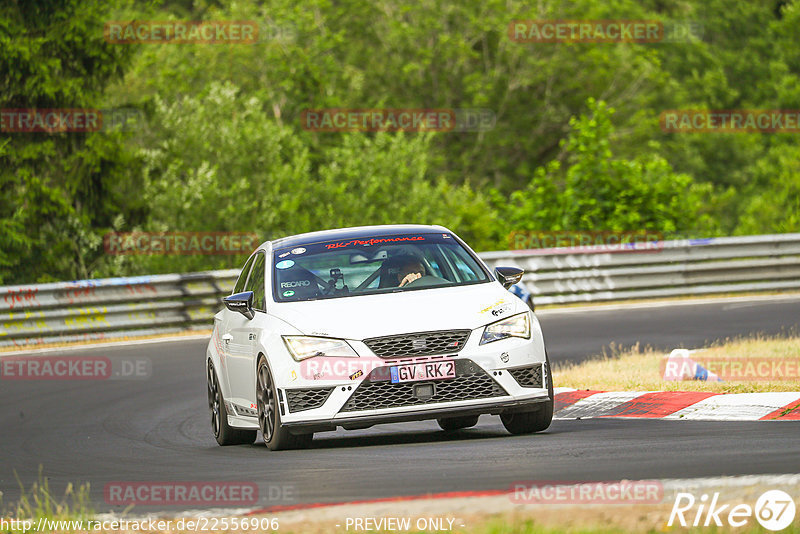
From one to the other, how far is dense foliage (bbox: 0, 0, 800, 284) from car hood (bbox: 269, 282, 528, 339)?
1705 centimetres

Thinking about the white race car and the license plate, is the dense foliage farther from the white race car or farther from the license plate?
the license plate

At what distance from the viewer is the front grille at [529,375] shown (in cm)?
899

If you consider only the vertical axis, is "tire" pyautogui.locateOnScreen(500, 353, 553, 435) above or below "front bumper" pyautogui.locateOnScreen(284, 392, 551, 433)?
below

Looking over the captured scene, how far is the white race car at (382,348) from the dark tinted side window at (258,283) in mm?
37

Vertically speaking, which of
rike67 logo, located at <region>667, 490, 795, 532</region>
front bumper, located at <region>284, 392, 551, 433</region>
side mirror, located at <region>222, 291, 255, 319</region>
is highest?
side mirror, located at <region>222, 291, 255, 319</region>

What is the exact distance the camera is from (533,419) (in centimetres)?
935
